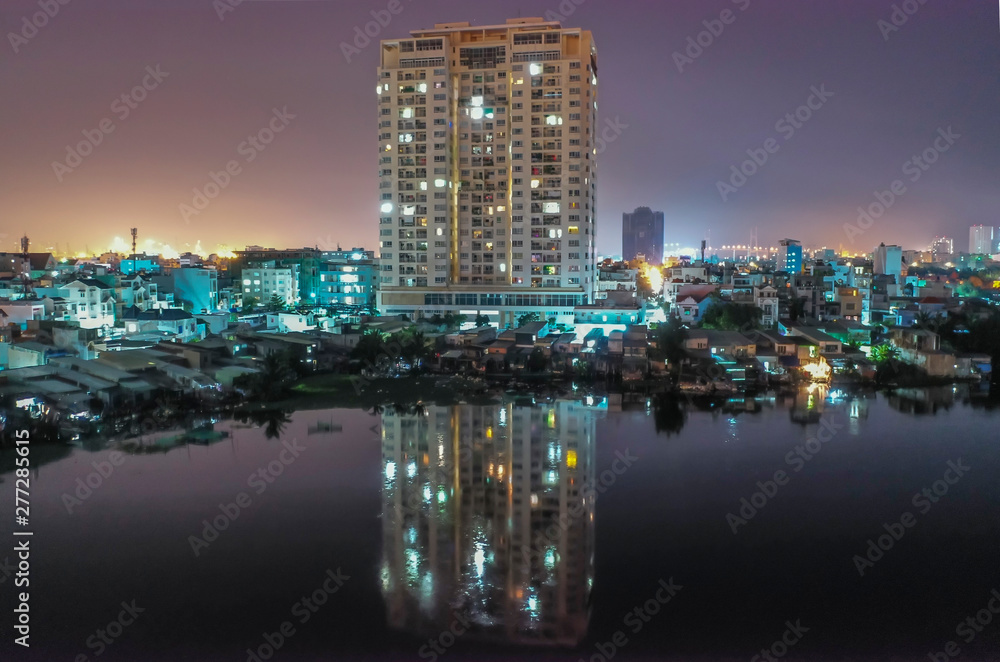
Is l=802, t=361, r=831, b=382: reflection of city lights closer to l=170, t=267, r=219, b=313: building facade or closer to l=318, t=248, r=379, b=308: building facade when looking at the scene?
l=318, t=248, r=379, b=308: building facade

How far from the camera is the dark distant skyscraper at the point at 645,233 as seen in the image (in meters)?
31.0

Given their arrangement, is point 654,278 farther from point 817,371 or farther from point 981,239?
point 981,239

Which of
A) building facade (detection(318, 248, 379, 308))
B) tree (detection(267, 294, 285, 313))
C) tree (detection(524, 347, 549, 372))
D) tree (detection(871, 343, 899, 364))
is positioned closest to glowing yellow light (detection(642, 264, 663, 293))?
building facade (detection(318, 248, 379, 308))

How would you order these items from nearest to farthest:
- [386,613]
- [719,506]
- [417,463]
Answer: [386,613] < [719,506] < [417,463]

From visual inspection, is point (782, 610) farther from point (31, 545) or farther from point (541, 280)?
point (541, 280)

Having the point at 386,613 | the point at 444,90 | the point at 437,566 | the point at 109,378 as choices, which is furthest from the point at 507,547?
the point at 444,90

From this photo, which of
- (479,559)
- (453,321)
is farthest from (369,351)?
(479,559)

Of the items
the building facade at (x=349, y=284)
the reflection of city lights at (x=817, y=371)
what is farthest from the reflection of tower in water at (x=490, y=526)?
the building facade at (x=349, y=284)

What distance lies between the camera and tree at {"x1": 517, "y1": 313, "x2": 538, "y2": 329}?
11659 mm

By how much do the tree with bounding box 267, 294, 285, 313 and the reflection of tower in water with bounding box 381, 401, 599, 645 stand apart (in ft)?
20.5

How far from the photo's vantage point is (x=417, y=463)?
18.6 ft

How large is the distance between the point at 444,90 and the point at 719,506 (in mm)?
9020

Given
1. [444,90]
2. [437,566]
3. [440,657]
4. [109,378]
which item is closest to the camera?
[440,657]

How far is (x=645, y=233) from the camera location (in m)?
31.2
